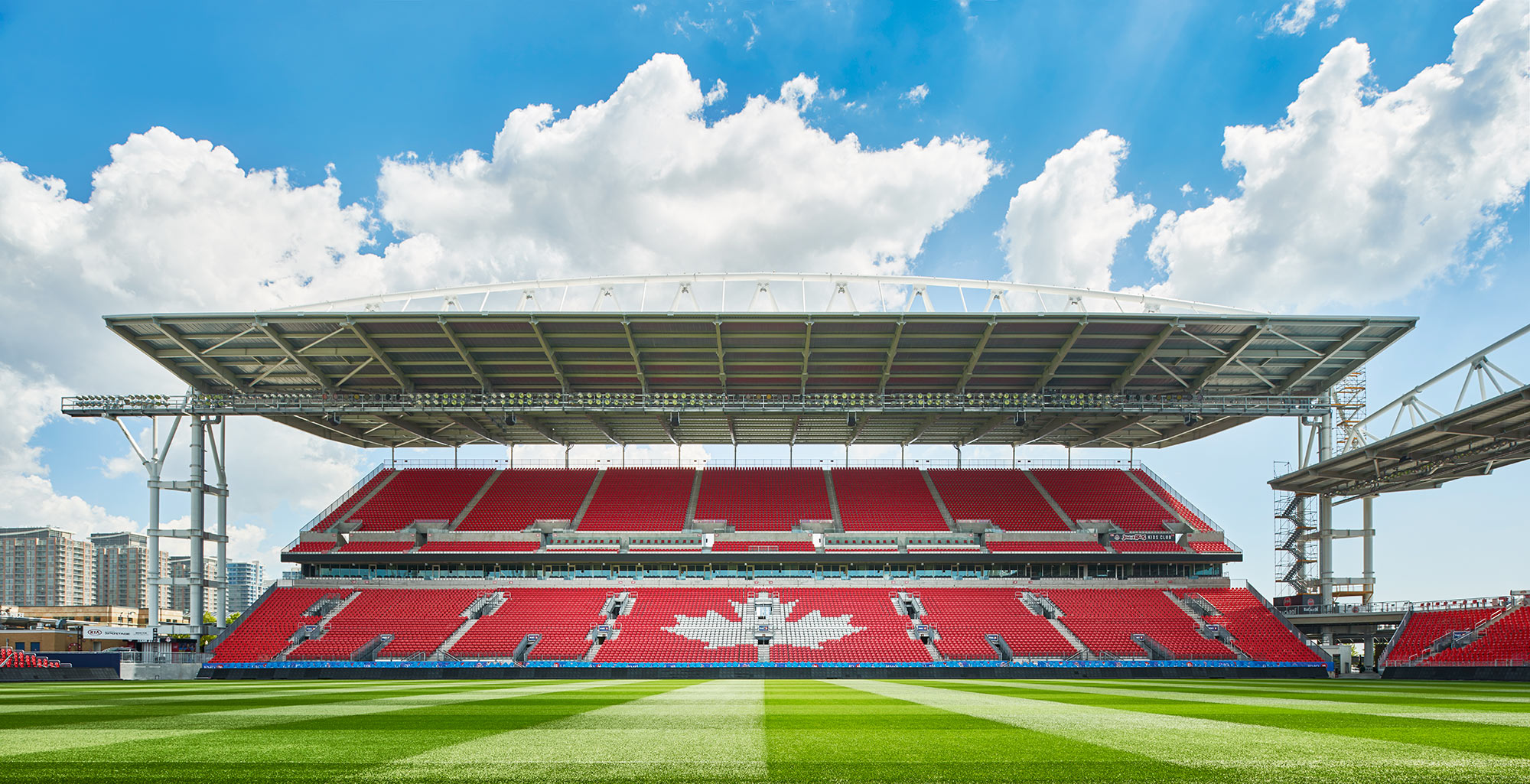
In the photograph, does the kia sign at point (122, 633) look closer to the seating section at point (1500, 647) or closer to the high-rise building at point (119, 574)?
the seating section at point (1500, 647)

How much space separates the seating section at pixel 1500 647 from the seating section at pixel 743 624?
21.2 feet

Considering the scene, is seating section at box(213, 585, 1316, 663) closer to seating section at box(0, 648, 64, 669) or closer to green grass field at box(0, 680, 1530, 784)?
seating section at box(0, 648, 64, 669)

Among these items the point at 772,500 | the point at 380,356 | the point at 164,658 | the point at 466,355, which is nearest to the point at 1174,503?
the point at 772,500

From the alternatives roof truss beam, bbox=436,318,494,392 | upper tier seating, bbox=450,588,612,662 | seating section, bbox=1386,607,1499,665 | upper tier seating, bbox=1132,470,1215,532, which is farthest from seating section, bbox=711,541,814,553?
seating section, bbox=1386,607,1499,665

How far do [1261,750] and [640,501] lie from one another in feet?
140

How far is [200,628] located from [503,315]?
22.5 metres

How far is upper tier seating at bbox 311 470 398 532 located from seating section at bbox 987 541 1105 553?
3567 cm

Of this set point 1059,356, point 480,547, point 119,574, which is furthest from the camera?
point 119,574

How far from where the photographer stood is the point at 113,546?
12925 cm

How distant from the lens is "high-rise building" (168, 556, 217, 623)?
43344mm

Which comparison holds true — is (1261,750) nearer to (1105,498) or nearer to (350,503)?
(1105,498)

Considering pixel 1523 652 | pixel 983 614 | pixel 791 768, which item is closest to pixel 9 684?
pixel 791 768

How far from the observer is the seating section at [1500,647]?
2753cm

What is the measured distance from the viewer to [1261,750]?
7.07 meters
